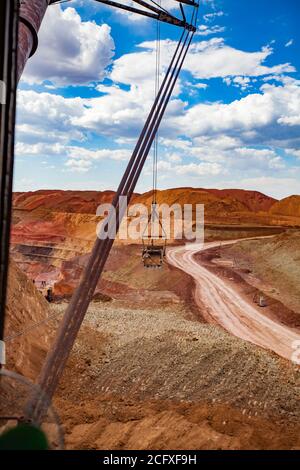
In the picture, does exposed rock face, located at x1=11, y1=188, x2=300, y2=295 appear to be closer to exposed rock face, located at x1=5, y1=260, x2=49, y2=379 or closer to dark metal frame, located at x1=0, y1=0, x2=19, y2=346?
exposed rock face, located at x1=5, y1=260, x2=49, y2=379

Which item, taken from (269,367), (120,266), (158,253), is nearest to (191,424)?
(269,367)

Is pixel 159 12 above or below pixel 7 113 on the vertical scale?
above

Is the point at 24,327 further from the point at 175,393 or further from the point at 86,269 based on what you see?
the point at 86,269

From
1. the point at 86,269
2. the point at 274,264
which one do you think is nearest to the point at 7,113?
the point at 86,269

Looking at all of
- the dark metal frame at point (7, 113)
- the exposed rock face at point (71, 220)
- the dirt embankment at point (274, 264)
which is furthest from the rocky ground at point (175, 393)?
the exposed rock face at point (71, 220)

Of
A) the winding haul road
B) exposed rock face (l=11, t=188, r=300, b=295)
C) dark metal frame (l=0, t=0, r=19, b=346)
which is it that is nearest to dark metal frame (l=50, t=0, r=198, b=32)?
dark metal frame (l=0, t=0, r=19, b=346)

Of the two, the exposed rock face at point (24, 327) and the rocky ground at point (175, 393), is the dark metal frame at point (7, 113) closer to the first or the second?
the rocky ground at point (175, 393)
